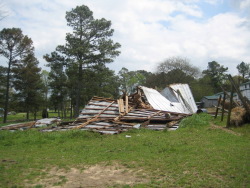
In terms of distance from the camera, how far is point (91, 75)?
94.8 ft

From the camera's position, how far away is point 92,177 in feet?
17.5

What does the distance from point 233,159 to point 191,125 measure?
7.38 m

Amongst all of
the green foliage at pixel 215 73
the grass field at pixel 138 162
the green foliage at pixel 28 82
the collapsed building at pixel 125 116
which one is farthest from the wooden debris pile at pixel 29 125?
the green foliage at pixel 215 73

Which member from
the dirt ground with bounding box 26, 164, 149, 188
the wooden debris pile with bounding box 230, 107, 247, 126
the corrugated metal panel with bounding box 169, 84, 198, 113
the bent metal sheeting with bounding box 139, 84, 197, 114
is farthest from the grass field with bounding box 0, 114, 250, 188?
the corrugated metal panel with bounding box 169, 84, 198, 113

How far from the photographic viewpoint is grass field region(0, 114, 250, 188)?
4.89m

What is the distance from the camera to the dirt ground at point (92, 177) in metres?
4.87

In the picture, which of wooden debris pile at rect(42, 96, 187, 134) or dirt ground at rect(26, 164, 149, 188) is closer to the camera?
dirt ground at rect(26, 164, 149, 188)

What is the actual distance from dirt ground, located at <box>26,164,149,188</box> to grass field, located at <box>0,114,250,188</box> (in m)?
0.02

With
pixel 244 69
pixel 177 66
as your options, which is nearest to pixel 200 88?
pixel 177 66

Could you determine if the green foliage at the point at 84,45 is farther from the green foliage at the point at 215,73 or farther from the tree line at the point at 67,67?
the green foliage at the point at 215,73

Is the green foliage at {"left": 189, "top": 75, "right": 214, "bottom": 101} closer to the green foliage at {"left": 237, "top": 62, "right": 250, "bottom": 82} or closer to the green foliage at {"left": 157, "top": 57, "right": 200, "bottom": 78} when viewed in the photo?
the green foliage at {"left": 157, "top": 57, "right": 200, "bottom": 78}

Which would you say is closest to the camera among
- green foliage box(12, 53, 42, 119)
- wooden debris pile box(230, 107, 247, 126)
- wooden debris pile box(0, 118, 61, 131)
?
wooden debris pile box(230, 107, 247, 126)

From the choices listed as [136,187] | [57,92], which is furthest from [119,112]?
[57,92]

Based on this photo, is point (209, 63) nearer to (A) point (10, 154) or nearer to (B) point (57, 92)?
(B) point (57, 92)
